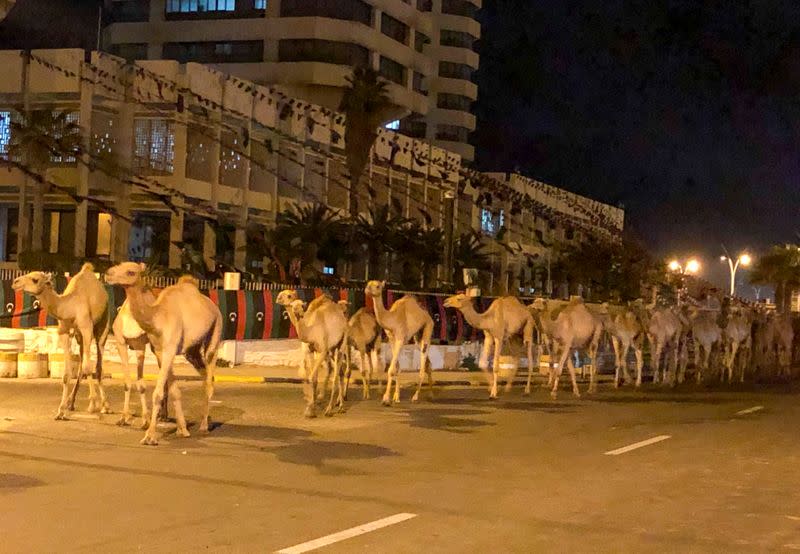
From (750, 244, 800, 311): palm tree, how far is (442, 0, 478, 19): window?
3243 cm

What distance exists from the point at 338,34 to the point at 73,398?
56903 millimetres

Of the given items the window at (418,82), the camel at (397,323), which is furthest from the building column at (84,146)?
the window at (418,82)

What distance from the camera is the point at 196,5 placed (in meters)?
74.1

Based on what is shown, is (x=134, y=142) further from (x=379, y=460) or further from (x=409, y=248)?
(x=379, y=460)

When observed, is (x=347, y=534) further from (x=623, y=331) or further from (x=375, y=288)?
(x=623, y=331)

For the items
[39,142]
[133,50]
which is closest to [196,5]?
[133,50]

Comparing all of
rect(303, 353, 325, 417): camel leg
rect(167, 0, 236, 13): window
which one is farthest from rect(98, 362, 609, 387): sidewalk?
rect(167, 0, 236, 13): window

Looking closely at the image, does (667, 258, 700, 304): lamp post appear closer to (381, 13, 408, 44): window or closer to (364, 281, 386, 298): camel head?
(381, 13, 408, 44): window

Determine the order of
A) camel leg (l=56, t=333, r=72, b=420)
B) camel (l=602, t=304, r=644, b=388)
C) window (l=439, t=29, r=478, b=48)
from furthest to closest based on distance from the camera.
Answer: window (l=439, t=29, r=478, b=48)
camel (l=602, t=304, r=644, b=388)
camel leg (l=56, t=333, r=72, b=420)

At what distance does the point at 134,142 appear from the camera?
175ft

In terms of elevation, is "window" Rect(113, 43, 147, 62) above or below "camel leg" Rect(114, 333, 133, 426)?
above

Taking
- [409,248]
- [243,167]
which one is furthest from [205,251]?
[409,248]

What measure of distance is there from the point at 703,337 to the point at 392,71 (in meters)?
49.8

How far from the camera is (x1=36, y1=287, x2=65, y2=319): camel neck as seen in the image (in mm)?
16781
